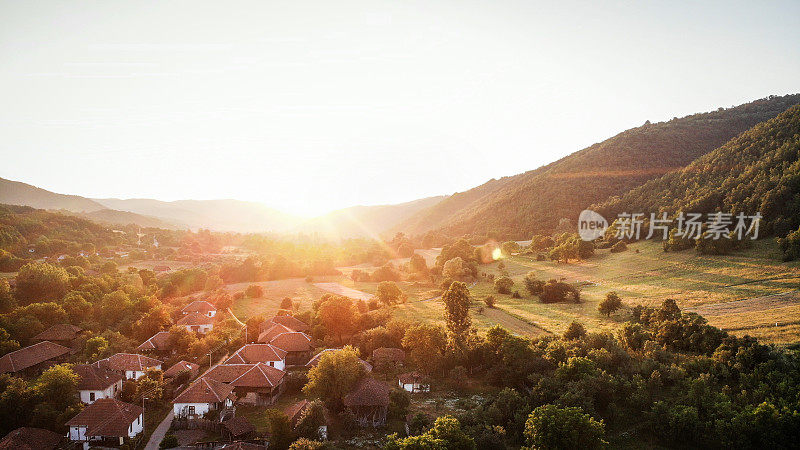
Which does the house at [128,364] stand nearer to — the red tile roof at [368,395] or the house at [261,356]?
the house at [261,356]

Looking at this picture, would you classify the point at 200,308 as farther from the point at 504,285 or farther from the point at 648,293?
the point at 648,293

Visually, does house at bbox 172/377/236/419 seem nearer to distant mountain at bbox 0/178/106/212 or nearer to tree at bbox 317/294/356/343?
tree at bbox 317/294/356/343

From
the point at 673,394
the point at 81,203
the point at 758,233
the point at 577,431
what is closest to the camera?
the point at 577,431

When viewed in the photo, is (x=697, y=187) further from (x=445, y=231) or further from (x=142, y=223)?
(x=142, y=223)

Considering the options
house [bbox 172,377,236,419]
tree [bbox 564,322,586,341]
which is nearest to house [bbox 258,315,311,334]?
house [bbox 172,377,236,419]

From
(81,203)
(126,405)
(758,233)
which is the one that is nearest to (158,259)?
(126,405)

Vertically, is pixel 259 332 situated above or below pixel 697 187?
below

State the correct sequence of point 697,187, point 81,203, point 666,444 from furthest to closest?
point 81,203 → point 697,187 → point 666,444
